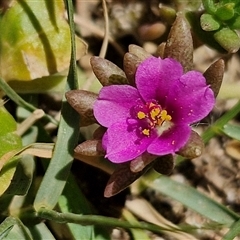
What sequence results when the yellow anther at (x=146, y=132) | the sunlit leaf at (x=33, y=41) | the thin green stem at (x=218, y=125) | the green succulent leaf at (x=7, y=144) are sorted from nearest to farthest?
the yellow anther at (x=146, y=132)
the green succulent leaf at (x=7, y=144)
the thin green stem at (x=218, y=125)
the sunlit leaf at (x=33, y=41)

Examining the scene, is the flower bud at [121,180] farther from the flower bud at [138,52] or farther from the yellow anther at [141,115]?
the flower bud at [138,52]

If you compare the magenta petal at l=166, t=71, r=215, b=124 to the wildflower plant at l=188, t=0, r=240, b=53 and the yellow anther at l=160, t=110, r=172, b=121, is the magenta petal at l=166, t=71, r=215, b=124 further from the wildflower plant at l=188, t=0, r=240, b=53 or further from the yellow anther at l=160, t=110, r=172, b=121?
the wildflower plant at l=188, t=0, r=240, b=53

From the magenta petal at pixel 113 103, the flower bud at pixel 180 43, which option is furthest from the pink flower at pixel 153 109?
the flower bud at pixel 180 43

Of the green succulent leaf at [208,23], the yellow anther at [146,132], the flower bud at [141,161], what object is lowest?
the flower bud at [141,161]

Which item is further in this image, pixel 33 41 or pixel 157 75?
pixel 33 41

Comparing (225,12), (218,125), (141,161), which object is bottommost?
(218,125)

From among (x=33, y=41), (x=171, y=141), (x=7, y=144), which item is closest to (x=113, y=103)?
(x=171, y=141)

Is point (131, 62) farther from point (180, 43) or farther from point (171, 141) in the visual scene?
point (171, 141)
